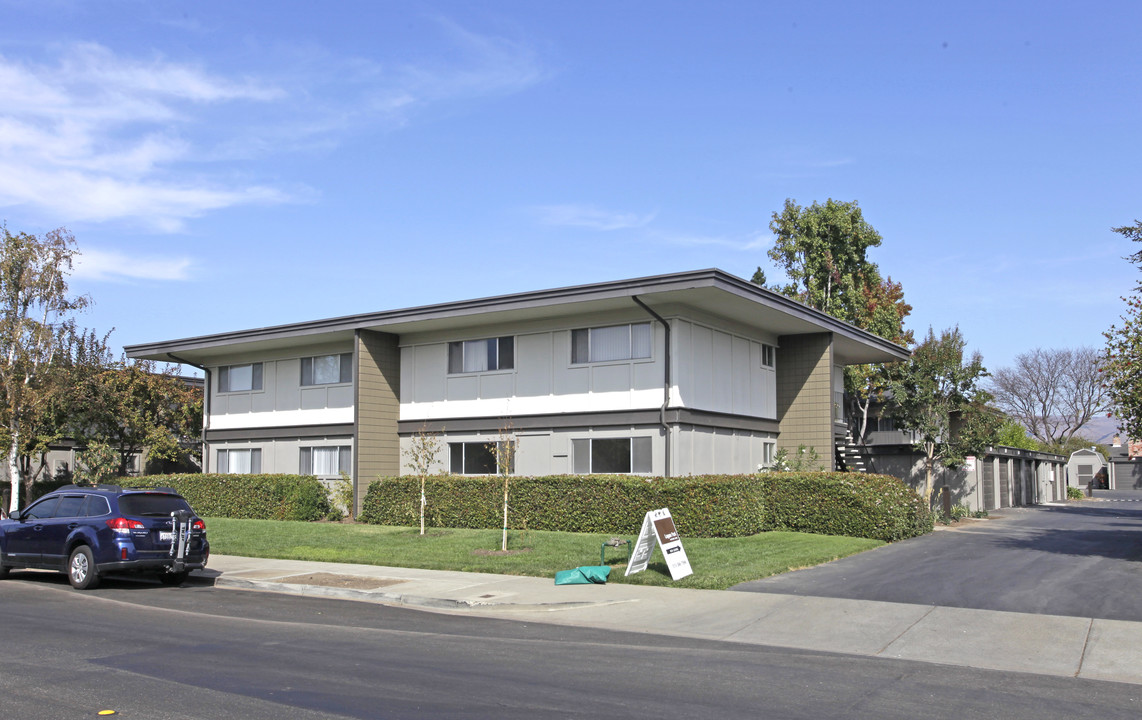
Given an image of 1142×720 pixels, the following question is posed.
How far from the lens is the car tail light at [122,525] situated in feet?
51.5

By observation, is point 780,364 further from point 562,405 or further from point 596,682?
point 596,682

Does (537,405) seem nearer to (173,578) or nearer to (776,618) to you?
(173,578)

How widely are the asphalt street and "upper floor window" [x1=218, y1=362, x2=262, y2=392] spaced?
2055cm

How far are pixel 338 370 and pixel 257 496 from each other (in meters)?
4.59

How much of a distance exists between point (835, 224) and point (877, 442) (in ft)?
41.8

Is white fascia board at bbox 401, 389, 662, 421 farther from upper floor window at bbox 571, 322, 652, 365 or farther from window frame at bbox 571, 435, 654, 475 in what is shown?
upper floor window at bbox 571, 322, 652, 365

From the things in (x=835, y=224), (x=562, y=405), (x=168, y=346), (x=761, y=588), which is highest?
(x=835, y=224)

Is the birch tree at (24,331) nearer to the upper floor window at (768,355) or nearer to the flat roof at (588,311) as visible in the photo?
the flat roof at (588,311)

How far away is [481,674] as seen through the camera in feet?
30.0

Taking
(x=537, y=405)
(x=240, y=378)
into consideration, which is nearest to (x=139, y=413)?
(x=240, y=378)

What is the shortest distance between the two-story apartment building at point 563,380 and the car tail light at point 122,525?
1118 cm

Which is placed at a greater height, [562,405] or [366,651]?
[562,405]

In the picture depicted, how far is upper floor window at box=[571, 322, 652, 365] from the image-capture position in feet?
80.1

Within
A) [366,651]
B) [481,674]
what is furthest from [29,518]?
[481,674]
